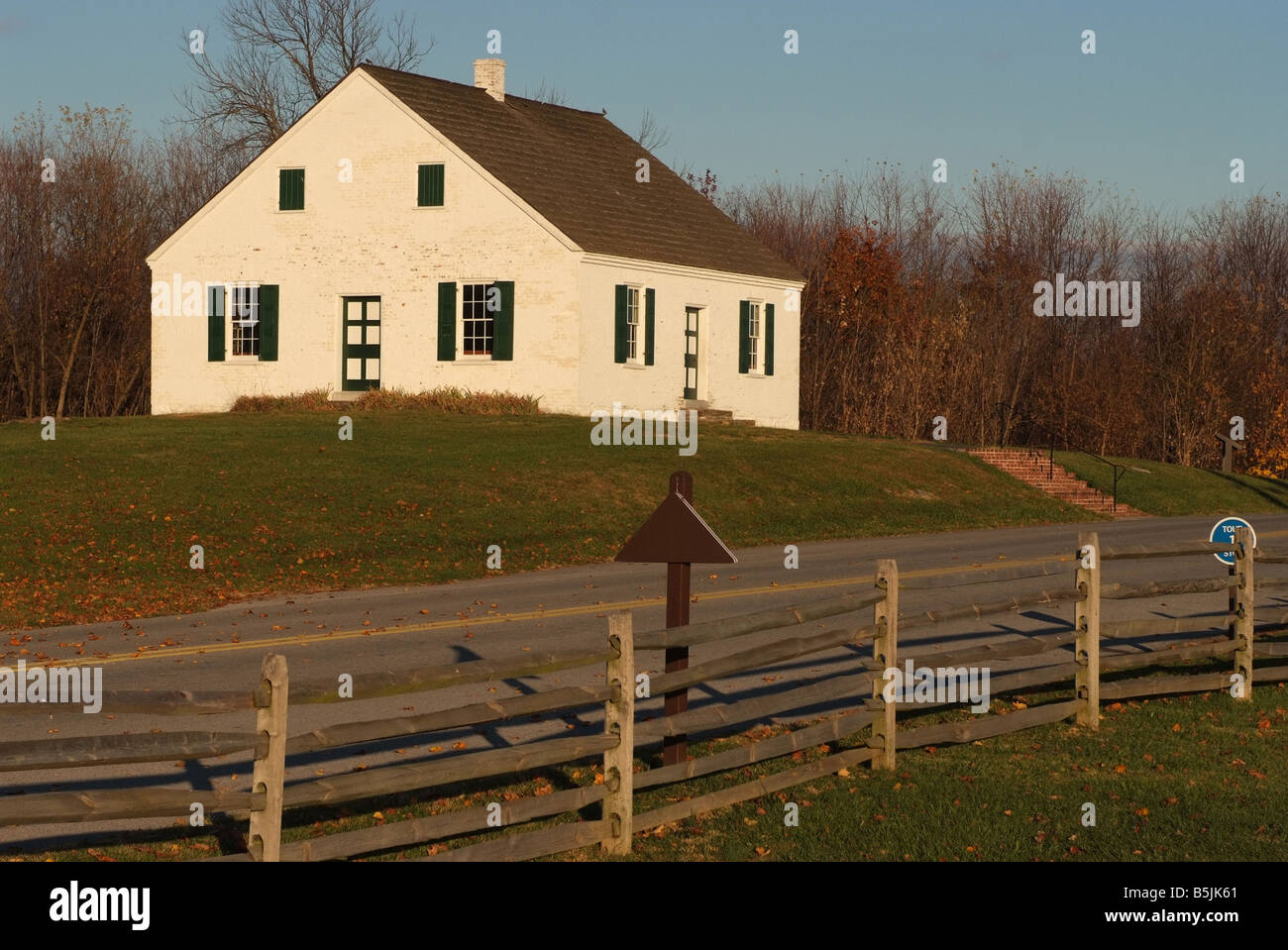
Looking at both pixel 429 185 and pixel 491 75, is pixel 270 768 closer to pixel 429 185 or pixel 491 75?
pixel 429 185

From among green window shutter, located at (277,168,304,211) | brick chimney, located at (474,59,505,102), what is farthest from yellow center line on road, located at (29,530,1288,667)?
brick chimney, located at (474,59,505,102)

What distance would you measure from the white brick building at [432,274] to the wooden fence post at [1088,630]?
80.8 ft

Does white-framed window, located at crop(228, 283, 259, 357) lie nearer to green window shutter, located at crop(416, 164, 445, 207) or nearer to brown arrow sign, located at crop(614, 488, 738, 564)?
green window shutter, located at crop(416, 164, 445, 207)

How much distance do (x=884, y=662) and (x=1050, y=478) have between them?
26651mm

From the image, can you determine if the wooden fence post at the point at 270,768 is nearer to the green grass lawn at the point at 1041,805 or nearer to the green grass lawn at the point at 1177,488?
the green grass lawn at the point at 1041,805

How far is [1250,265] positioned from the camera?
6525 cm

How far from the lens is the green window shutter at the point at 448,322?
36219 mm

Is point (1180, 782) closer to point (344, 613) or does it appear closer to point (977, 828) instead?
point (977, 828)

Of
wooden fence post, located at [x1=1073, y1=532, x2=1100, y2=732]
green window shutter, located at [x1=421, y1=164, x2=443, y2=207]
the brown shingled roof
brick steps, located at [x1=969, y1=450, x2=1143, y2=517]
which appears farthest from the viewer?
the brown shingled roof

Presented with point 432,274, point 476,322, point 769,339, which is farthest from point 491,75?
point 769,339

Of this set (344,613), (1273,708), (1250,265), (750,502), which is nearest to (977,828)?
(1273,708)

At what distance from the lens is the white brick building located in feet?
117

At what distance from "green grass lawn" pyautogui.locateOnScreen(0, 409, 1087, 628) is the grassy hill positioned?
0.05 m
